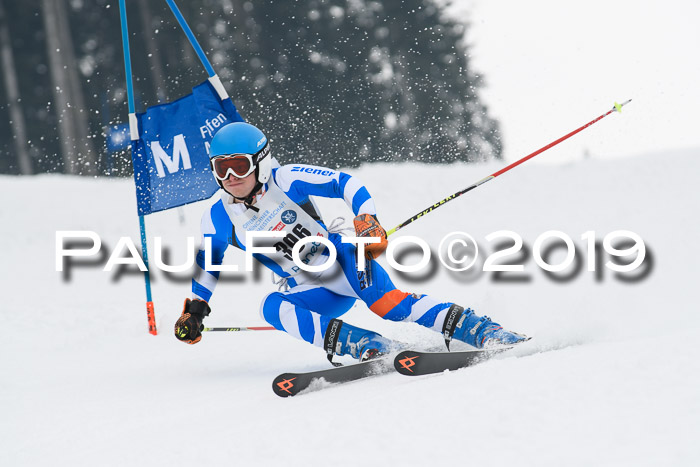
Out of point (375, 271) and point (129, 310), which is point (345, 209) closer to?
point (129, 310)

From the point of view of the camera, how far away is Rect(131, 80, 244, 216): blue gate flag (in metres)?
6.07

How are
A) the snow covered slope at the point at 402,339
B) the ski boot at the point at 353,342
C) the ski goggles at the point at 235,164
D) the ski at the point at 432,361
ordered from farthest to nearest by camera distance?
the ski goggles at the point at 235,164
the ski boot at the point at 353,342
the ski at the point at 432,361
the snow covered slope at the point at 402,339

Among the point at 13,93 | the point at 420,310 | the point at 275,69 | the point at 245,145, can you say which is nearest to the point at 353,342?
the point at 420,310

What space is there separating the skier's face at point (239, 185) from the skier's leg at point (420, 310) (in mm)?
657

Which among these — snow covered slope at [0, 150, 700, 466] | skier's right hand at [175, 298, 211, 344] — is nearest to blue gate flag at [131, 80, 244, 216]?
snow covered slope at [0, 150, 700, 466]

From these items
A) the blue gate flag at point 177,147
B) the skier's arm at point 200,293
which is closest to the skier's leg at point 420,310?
the skier's arm at point 200,293

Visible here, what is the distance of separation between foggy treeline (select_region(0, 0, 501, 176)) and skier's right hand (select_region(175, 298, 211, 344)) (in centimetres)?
1466

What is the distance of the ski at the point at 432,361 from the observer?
10.4 ft

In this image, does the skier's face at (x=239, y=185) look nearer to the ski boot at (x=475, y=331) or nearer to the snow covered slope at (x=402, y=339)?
the snow covered slope at (x=402, y=339)

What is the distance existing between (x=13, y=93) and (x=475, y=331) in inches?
867

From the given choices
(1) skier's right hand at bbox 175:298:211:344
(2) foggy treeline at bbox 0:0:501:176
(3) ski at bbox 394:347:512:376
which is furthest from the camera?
(2) foggy treeline at bbox 0:0:501:176

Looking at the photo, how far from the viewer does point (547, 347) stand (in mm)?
3375

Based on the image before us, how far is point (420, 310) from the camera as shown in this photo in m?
3.82

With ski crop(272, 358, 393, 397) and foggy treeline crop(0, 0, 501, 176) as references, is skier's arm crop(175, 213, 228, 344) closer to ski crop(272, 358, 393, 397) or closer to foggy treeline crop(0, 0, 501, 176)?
ski crop(272, 358, 393, 397)
